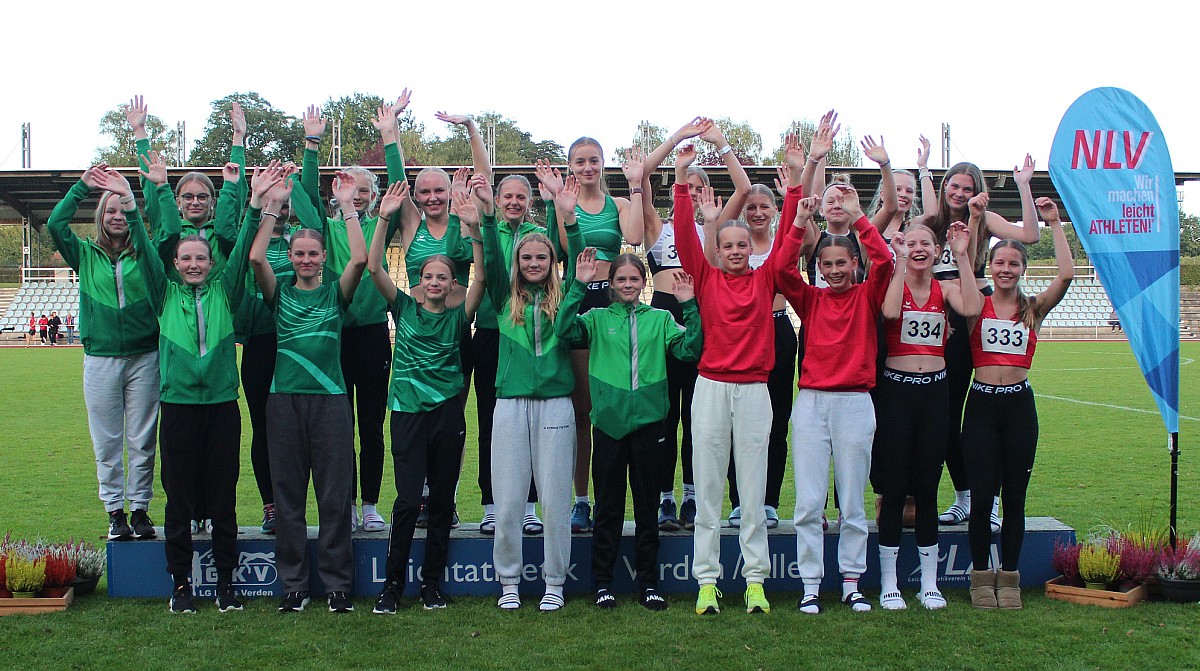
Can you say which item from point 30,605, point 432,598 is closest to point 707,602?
point 432,598

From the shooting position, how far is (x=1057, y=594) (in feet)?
16.6

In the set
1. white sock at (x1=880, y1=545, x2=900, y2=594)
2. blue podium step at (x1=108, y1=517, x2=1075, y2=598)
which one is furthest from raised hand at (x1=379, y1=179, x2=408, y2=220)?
white sock at (x1=880, y1=545, x2=900, y2=594)

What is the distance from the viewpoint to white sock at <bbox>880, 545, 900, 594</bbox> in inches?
195

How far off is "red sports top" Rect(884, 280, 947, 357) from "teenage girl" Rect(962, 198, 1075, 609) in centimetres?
21

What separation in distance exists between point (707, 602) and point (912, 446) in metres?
1.26

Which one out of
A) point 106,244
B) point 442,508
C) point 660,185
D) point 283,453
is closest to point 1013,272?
point 442,508

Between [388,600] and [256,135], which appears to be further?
[256,135]

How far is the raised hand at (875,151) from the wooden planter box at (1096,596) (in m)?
2.38

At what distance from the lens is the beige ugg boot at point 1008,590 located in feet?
16.0

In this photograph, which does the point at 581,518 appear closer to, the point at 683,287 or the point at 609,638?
the point at 609,638

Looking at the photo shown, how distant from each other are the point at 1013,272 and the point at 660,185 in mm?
23031

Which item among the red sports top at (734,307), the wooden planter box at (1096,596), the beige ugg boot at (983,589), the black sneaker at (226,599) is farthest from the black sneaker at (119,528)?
the wooden planter box at (1096,596)

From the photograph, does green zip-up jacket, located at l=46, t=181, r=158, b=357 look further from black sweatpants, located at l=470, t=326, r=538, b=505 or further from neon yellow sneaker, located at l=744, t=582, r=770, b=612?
neon yellow sneaker, located at l=744, t=582, r=770, b=612

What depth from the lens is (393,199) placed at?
206 inches
